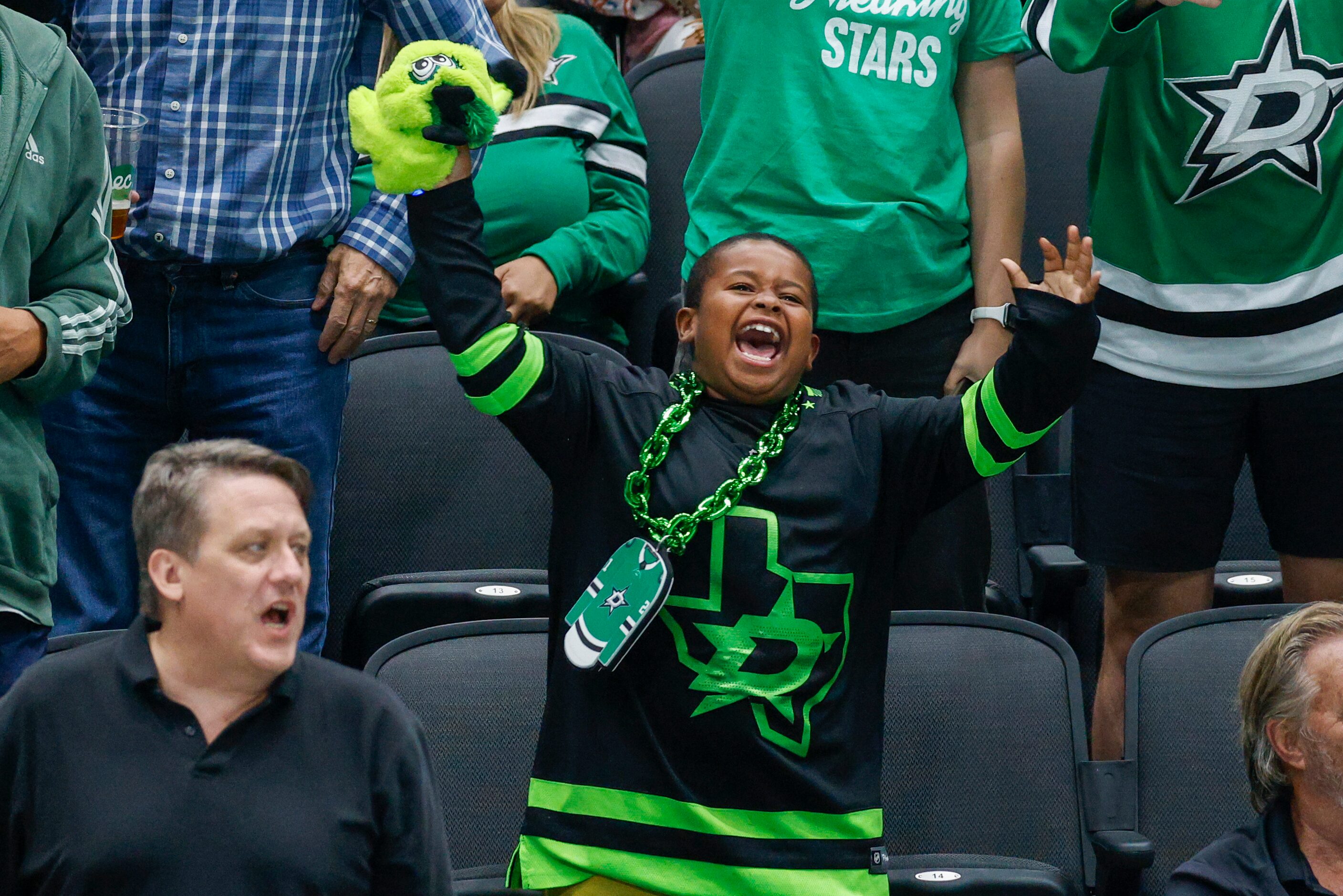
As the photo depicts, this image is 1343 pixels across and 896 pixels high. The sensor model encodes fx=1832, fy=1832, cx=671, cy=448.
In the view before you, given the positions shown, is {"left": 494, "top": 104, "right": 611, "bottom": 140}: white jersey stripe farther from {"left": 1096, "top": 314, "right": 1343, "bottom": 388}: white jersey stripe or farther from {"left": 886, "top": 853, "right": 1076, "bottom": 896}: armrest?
{"left": 886, "top": 853, "right": 1076, "bottom": 896}: armrest

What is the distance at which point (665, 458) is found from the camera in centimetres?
241

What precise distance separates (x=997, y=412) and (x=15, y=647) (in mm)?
1297

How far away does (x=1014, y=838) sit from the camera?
2.88 meters

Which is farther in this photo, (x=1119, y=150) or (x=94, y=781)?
(x=1119, y=150)

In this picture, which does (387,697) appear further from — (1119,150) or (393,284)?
(1119,150)

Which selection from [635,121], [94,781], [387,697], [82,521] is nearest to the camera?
[94,781]

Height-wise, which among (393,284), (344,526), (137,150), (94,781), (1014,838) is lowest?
(1014,838)

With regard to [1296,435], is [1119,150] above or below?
above

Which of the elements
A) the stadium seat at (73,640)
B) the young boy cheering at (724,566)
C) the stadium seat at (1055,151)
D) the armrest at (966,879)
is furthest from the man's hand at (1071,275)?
the stadium seat at (1055,151)

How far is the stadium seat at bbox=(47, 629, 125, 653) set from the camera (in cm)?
258

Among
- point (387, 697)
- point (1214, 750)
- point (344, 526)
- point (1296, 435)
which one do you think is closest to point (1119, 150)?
point (1296, 435)

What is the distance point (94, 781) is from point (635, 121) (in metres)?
2.48

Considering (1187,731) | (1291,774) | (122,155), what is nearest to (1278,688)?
(1291,774)

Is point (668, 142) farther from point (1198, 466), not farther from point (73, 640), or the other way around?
point (73, 640)
